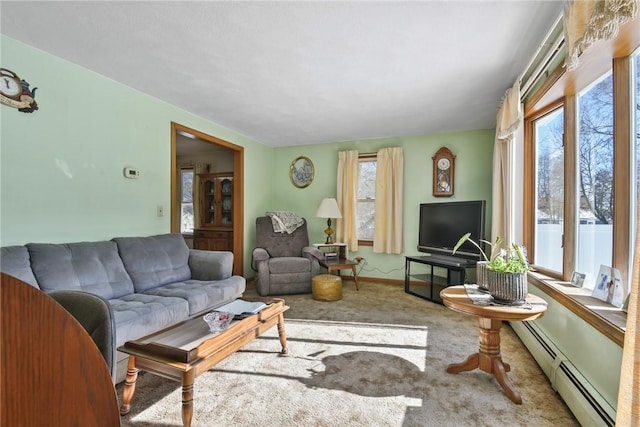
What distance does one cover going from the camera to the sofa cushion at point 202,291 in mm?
2406

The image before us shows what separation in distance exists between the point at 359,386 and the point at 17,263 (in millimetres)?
2345

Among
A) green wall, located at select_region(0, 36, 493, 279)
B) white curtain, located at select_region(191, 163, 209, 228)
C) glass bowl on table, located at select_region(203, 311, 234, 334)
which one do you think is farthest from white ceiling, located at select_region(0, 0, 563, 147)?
white curtain, located at select_region(191, 163, 209, 228)

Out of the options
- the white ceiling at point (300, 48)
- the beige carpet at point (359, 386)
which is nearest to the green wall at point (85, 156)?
the white ceiling at point (300, 48)

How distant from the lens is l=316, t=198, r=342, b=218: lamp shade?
4590 mm

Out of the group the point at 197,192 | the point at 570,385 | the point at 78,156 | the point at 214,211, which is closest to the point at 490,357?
the point at 570,385

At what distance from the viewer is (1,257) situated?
1.85 metres

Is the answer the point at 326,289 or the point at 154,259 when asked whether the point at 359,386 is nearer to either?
the point at 326,289

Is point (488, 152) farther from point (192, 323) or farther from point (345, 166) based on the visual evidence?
point (192, 323)

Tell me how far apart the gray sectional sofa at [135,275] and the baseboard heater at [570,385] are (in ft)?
8.31

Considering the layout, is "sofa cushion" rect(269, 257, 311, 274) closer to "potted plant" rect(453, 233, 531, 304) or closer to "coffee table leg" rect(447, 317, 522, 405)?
"coffee table leg" rect(447, 317, 522, 405)

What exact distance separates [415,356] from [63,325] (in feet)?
7.77

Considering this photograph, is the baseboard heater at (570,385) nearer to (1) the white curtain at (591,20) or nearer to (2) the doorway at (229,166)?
(1) the white curtain at (591,20)

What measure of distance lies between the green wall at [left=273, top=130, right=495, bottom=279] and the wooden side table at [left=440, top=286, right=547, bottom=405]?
256cm

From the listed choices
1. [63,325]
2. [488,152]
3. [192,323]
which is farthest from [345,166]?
[63,325]
